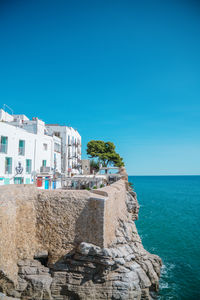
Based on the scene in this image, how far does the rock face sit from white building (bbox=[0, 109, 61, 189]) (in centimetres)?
1072

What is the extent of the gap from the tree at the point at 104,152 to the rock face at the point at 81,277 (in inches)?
1595

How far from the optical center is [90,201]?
13.6 m

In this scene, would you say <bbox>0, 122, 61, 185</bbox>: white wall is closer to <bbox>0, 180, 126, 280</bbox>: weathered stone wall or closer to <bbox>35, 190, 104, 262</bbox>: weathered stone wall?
<bbox>0, 180, 126, 280</bbox>: weathered stone wall

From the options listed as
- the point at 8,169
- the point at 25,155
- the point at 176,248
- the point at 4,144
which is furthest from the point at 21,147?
the point at 176,248

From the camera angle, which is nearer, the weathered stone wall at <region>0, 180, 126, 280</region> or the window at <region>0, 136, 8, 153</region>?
the weathered stone wall at <region>0, 180, 126, 280</region>

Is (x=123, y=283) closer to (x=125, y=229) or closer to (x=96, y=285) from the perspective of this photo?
(x=96, y=285)

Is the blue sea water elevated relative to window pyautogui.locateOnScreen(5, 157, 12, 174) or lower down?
lower down

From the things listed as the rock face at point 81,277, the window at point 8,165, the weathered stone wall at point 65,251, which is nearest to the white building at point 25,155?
the window at point 8,165

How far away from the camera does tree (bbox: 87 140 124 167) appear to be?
5375cm

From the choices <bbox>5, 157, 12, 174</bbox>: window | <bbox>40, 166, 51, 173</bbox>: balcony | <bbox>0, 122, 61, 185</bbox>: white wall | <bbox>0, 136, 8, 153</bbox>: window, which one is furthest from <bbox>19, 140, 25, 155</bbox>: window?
<bbox>40, 166, 51, 173</bbox>: balcony

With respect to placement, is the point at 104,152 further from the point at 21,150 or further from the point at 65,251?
the point at 65,251

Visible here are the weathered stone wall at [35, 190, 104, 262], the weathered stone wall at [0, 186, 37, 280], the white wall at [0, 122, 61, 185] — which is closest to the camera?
the weathered stone wall at [0, 186, 37, 280]

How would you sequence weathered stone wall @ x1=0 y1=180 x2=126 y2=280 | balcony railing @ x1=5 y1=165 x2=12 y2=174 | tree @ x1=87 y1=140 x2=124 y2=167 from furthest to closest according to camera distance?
tree @ x1=87 y1=140 x2=124 y2=167 < balcony railing @ x1=5 y1=165 x2=12 y2=174 < weathered stone wall @ x1=0 y1=180 x2=126 y2=280

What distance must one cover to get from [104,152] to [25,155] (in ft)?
100
